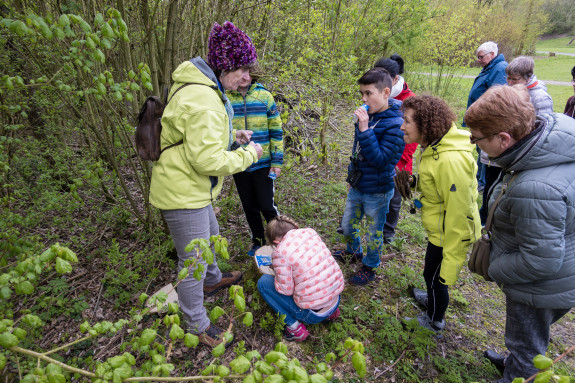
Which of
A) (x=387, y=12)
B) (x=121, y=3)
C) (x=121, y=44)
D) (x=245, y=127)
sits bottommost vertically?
(x=245, y=127)

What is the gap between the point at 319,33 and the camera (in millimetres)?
5207

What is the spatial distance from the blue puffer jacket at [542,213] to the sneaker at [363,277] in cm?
149

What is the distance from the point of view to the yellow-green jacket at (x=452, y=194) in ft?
6.82

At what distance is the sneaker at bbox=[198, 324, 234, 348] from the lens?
7.98 ft

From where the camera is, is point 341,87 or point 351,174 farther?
point 341,87

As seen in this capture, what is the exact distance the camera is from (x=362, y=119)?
257cm

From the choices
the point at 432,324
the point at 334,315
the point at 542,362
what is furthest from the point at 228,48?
the point at 432,324

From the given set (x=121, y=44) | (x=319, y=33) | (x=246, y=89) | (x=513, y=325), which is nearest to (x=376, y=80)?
(x=246, y=89)

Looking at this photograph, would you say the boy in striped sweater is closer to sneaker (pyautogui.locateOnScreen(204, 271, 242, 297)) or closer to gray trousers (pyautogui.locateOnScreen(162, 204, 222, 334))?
sneaker (pyautogui.locateOnScreen(204, 271, 242, 297))

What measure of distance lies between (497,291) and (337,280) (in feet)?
7.12

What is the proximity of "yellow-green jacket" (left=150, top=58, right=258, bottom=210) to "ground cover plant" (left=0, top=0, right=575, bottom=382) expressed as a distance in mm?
263

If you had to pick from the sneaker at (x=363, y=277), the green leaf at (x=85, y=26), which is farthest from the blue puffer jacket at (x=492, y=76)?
the green leaf at (x=85, y=26)

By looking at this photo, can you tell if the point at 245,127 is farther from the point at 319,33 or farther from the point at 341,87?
the point at 319,33

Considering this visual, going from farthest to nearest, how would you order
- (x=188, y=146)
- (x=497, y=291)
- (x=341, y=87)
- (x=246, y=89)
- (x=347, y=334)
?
(x=341, y=87)
(x=497, y=291)
(x=246, y=89)
(x=347, y=334)
(x=188, y=146)
